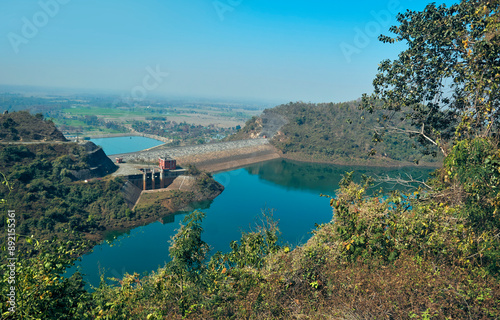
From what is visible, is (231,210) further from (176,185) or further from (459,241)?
(459,241)

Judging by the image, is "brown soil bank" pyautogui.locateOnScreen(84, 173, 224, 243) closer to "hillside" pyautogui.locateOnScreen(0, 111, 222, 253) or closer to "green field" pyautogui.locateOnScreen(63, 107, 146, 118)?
Result: "hillside" pyautogui.locateOnScreen(0, 111, 222, 253)

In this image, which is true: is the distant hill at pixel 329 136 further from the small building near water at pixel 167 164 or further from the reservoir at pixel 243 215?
the small building near water at pixel 167 164

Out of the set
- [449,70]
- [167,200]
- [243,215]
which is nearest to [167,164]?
[167,200]

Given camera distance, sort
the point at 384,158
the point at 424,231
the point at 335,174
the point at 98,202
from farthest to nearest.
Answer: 1. the point at 384,158
2. the point at 335,174
3. the point at 98,202
4. the point at 424,231

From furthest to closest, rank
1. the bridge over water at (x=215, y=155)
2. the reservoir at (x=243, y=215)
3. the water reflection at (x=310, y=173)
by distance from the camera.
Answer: the water reflection at (x=310, y=173)
the bridge over water at (x=215, y=155)
the reservoir at (x=243, y=215)

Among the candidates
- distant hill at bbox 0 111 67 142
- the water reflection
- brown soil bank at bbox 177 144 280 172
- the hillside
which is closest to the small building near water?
the hillside

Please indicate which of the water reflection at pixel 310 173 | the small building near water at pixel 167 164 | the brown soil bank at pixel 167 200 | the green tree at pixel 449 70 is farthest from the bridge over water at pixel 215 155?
the green tree at pixel 449 70

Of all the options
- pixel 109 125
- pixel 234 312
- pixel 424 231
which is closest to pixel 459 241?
pixel 424 231
